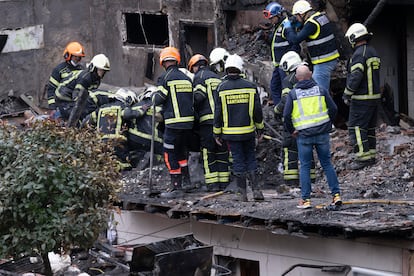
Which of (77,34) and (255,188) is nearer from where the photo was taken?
(255,188)

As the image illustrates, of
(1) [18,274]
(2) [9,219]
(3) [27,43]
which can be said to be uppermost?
(3) [27,43]

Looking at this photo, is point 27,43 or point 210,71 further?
point 27,43

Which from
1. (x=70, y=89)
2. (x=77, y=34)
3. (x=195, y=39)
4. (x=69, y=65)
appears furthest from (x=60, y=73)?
(x=195, y=39)

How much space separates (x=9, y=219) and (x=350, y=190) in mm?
4994

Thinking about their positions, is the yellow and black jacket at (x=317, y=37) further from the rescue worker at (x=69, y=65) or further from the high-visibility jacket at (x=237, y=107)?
the rescue worker at (x=69, y=65)

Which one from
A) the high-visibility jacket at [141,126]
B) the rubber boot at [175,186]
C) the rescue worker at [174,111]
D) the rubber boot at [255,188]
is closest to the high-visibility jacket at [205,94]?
the rescue worker at [174,111]

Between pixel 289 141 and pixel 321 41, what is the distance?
179 centimetres

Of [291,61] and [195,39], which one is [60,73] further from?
[291,61]

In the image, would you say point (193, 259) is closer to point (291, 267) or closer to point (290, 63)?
point (291, 267)

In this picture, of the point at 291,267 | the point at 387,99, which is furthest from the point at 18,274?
the point at 387,99

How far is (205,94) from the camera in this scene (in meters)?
13.9

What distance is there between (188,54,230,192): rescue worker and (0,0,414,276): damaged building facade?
838mm

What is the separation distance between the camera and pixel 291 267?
11672 mm

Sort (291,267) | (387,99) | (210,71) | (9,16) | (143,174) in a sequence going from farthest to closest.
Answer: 1. (9,16)
2. (387,99)
3. (143,174)
4. (210,71)
5. (291,267)
